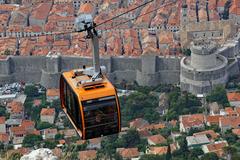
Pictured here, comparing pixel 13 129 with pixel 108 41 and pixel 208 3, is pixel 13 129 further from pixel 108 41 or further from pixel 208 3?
pixel 208 3

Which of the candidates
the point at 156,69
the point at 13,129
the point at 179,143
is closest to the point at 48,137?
the point at 13,129

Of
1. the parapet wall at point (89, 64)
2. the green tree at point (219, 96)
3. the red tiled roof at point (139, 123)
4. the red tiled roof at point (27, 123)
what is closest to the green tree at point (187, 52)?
the parapet wall at point (89, 64)

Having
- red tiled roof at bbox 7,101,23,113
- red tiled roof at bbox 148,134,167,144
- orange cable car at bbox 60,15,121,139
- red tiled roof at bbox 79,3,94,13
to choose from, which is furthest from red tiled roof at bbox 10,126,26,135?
orange cable car at bbox 60,15,121,139

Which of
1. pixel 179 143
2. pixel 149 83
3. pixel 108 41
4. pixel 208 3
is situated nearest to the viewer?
pixel 179 143

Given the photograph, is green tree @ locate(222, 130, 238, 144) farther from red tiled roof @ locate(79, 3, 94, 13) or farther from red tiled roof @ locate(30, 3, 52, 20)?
red tiled roof @ locate(30, 3, 52, 20)

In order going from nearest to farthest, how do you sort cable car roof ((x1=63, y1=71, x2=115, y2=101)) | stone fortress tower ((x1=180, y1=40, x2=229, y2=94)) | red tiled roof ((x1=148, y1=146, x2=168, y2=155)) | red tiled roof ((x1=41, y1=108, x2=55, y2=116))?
cable car roof ((x1=63, y1=71, x2=115, y2=101)) → red tiled roof ((x1=148, y1=146, x2=168, y2=155)) → red tiled roof ((x1=41, y1=108, x2=55, y2=116)) → stone fortress tower ((x1=180, y1=40, x2=229, y2=94))

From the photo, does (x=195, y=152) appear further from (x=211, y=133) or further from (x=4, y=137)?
(x=4, y=137)

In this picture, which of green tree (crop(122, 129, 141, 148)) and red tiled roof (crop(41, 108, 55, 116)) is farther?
red tiled roof (crop(41, 108, 55, 116))
